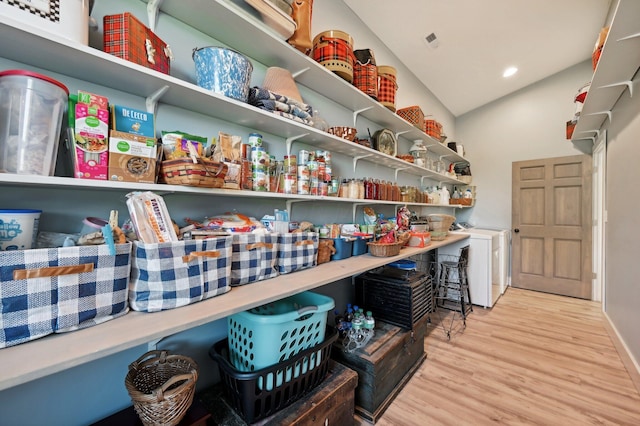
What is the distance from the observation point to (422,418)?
1498 millimetres

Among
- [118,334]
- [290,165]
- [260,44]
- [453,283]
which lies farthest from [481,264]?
[118,334]

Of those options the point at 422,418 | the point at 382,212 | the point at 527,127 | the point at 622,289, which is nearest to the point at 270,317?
the point at 422,418

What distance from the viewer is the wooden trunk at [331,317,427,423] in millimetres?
1479

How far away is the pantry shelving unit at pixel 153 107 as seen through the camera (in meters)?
0.60

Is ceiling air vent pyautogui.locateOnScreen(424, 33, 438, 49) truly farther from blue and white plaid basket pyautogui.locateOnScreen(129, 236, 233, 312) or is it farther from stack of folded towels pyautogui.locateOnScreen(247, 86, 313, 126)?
blue and white plaid basket pyautogui.locateOnScreen(129, 236, 233, 312)

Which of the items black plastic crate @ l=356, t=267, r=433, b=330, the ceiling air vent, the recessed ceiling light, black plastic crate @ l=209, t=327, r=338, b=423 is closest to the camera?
black plastic crate @ l=209, t=327, r=338, b=423

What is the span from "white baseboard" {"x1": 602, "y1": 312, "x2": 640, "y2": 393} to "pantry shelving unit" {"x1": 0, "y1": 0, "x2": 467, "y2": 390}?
1.88m

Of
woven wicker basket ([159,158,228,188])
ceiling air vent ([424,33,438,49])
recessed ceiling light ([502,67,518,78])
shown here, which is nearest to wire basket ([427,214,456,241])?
ceiling air vent ([424,33,438,49])

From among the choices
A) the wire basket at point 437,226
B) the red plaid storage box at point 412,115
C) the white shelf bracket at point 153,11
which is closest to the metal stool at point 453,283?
the wire basket at point 437,226

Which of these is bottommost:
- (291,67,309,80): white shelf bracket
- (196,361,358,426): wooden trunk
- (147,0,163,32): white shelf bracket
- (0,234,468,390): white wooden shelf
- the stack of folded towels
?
(196,361,358,426): wooden trunk

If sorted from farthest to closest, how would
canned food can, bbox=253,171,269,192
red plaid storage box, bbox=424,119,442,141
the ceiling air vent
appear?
red plaid storage box, bbox=424,119,442,141
the ceiling air vent
canned food can, bbox=253,171,269,192

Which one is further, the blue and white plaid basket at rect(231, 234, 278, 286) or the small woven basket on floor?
the blue and white plaid basket at rect(231, 234, 278, 286)

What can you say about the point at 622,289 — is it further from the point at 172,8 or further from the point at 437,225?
the point at 172,8

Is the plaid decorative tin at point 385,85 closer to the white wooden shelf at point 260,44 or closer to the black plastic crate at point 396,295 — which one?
the white wooden shelf at point 260,44
